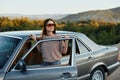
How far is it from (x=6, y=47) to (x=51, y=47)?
76 cm

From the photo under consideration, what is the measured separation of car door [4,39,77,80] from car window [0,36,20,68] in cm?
24

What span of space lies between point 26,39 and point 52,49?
48 cm

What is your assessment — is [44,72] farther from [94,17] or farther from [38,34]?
[94,17]

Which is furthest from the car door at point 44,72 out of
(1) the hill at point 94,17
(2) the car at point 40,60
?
(1) the hill at point 94,17

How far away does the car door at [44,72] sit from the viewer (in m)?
6.47

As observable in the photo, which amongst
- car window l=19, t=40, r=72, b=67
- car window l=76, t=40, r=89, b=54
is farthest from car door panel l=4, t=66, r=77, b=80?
car window l=76, t=40, r=89, b=54

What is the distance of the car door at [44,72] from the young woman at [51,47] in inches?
4.0

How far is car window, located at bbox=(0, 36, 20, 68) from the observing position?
21.6ft

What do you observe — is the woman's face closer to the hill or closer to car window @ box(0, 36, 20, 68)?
car window @ box(0, 36, 20, 68)

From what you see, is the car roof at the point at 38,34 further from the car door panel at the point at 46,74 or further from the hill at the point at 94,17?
the hill at the point at 94,17

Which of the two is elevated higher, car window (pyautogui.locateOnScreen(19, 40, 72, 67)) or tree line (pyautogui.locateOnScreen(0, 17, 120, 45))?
car window (pyautogui.locateOnScreen(19, 40, 72, 67))

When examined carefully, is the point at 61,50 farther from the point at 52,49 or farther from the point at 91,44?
the point at 91,44

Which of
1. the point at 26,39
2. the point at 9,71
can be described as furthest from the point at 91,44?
the point at 9,71

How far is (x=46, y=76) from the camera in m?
6.87
